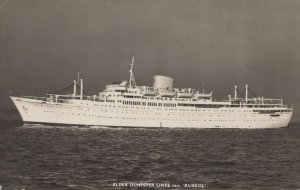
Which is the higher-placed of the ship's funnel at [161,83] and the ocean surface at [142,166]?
the ship's funnel at [161,83]

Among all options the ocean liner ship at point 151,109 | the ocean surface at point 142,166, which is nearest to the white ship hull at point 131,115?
the ocean liner ship at point 151,109

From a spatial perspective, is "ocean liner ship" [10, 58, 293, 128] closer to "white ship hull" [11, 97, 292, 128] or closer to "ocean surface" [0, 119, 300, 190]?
"white ship hull" [11, 97, 292, 128]

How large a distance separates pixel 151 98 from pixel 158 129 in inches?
121

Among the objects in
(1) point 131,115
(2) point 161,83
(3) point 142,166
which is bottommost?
(3) point 142,166

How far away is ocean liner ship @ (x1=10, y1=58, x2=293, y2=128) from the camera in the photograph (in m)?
37.7

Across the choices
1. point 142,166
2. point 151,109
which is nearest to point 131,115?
point 151,109

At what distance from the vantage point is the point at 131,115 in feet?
129

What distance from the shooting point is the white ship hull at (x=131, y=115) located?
37594mm

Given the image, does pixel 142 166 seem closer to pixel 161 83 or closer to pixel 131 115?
pixel 131 115

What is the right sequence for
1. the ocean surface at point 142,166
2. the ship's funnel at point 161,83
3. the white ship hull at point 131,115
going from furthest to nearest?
the ship's funnel at point 161,83 < the white ship hull at point 131,115 < the ocean surface at point 142,166

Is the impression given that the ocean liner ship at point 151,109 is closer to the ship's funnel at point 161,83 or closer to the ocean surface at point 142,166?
the ship's funnel at point 161,83

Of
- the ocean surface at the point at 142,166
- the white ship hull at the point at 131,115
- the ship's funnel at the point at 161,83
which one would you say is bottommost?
the ocean surface at the point at 142,166

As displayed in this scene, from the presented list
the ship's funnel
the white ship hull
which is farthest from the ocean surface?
the ship's funnel

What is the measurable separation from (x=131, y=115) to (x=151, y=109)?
6.68ft
